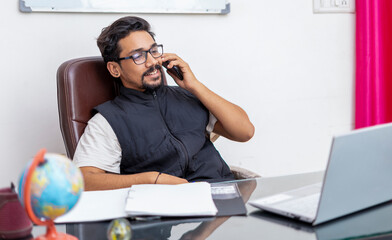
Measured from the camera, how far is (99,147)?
1.79m

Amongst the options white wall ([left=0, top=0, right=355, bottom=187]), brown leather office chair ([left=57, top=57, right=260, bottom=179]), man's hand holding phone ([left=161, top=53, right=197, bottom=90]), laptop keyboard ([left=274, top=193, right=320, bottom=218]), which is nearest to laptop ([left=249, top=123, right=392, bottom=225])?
laptop keyboard ([left=274, top=193, right=320, bottom=218])

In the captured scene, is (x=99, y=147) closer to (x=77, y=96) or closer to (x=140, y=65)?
(x=77, y=96)

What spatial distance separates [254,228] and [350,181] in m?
0.23

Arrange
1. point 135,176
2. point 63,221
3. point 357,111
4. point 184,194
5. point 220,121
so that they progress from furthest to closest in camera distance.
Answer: point 357,111 < point 220,121 < point 135,176 < point 184,194 < point 63,221

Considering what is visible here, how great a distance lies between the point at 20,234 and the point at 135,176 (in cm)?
58

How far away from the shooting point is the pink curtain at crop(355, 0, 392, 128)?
2.73 m

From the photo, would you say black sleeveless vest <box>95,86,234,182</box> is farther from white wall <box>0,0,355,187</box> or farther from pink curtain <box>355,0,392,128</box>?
pink curtain <box>355,0,392,128</box>

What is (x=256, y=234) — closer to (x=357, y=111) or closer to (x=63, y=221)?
(x=63, y=221)

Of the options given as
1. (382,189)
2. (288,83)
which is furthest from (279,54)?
(382,189)

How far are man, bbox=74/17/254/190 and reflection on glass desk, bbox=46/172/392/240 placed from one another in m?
0.70

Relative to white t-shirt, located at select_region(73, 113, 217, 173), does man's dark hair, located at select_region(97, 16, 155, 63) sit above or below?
above

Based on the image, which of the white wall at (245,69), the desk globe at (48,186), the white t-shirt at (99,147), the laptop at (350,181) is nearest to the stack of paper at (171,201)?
the laptop at (350,181)

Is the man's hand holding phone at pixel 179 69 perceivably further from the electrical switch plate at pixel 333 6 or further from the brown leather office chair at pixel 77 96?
the electrical switch plate at pixel 333 6

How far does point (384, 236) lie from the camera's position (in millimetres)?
1012
